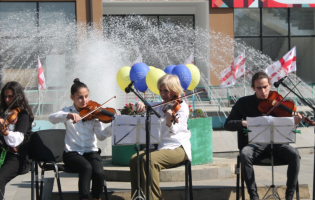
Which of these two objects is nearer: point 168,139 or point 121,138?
point 121,138

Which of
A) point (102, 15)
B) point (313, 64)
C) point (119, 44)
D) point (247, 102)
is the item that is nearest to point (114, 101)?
point (119, 44)

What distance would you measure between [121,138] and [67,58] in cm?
1387

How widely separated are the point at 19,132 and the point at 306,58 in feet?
61.9

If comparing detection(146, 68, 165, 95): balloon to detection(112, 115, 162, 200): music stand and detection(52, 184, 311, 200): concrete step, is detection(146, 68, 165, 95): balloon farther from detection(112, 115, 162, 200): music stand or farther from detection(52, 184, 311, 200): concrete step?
detection(112, 115, 162, 200): music stand

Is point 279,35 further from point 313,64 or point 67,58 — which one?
point 67,58

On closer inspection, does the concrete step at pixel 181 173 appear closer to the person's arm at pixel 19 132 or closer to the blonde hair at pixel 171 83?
the blonde hair at pixel 171 83

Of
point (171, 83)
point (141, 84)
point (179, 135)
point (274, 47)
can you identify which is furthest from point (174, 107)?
point (274, 47)

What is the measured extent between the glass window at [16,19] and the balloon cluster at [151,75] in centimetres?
1083

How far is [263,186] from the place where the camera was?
487 centimetres

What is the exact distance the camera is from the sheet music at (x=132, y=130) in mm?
3922

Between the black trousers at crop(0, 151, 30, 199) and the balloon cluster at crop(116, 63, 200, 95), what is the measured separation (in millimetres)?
3148

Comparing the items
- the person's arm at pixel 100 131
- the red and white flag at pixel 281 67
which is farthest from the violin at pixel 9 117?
the red and white flag at pixel 281 67

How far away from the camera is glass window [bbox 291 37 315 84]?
20.2m

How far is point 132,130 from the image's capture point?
3.96 metres
